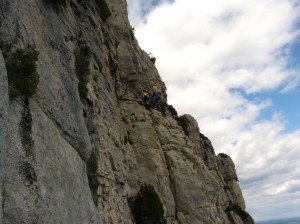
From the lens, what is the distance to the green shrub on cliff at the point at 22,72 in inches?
583

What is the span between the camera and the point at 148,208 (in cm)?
2986

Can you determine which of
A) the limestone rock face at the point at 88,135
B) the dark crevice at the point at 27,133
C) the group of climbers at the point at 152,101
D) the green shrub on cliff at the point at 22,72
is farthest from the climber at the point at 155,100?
the dark crevice at the point at 27,133

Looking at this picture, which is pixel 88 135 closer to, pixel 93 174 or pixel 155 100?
pixel 93 174

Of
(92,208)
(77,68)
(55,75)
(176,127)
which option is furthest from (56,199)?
(176,127)

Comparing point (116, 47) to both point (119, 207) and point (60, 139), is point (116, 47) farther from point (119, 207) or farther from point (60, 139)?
point (60, 139)

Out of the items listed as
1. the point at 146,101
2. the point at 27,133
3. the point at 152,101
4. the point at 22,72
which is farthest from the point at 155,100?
the point at 27,133

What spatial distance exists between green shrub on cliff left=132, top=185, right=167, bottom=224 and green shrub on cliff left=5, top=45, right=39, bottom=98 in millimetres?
16578

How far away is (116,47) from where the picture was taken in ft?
142

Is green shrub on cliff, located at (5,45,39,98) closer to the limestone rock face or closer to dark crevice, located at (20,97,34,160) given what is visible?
the limestone rock face

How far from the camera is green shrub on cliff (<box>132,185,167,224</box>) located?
2927cm

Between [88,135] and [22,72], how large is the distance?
677 cm

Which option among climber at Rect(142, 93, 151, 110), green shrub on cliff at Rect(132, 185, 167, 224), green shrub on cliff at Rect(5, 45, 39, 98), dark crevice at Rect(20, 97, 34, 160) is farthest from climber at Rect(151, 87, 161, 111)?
dark crevice at Rect(20, 97, 34, 160)

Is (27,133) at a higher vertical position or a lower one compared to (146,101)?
lower

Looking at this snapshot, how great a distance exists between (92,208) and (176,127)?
26.5m
